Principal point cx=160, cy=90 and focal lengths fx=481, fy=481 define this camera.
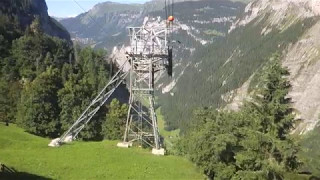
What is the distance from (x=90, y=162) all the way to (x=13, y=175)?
387 inches

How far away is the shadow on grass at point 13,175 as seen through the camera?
103 ft

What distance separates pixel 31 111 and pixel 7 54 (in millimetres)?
26292

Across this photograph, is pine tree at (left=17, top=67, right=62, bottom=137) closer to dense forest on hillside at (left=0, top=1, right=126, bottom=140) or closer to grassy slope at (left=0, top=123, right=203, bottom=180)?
dense forest on hillside at (left=0, top=1, right=126, bottom=140)

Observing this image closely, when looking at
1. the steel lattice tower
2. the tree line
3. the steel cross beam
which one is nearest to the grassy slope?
the steel lattice tower

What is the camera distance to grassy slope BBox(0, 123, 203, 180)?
36.9 meters

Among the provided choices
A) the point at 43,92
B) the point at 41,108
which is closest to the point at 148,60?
the point at 41,108

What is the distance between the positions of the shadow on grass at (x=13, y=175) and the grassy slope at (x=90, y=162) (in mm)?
1273

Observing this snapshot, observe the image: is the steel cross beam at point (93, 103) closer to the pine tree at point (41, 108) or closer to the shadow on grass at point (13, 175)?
the pine tree at point (41, 108)

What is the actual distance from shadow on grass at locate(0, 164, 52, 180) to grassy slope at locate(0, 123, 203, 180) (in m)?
1.27

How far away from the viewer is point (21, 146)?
157 ft

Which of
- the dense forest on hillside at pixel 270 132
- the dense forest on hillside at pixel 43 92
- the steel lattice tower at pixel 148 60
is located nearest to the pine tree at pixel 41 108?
the dense forest on hillside at pixel 43 92

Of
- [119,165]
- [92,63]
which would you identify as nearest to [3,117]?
[92,63]

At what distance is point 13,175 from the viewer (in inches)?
1273

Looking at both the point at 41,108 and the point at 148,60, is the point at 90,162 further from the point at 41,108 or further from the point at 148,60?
the point at 41,108
